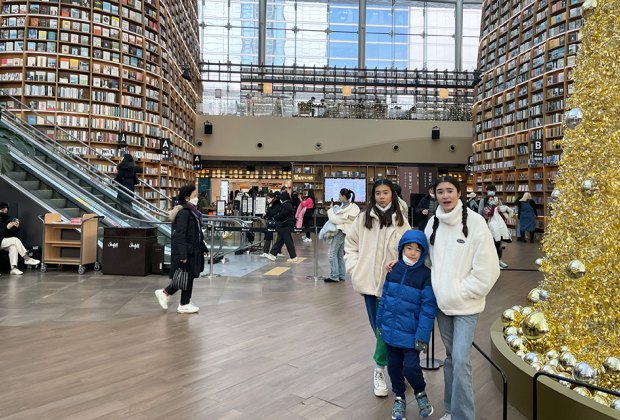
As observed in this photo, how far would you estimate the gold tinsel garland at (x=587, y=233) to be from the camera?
235 centimetres

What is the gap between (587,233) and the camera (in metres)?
2.47

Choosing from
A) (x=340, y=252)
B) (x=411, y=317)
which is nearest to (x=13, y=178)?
(x=340, y=252)

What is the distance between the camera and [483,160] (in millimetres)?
16547

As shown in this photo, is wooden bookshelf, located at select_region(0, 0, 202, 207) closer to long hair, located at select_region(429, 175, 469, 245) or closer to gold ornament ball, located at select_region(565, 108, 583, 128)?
long hair, located at select_region(429, 175, 469, 245)

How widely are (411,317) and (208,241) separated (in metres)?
6.38

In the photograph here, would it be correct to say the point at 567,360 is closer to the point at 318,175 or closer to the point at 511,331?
the point at 511,331

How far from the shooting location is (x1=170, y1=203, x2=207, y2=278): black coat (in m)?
4.42

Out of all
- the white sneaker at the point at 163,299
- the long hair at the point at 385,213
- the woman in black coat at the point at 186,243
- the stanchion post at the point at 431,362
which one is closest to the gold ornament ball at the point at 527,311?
the stanchion post at the point at 431,362

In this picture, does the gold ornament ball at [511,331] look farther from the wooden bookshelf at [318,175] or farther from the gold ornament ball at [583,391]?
the wooden bookshelf at [318,175]

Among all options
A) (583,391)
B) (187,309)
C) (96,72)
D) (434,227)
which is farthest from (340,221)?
(96,72)

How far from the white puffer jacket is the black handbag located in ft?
7.69

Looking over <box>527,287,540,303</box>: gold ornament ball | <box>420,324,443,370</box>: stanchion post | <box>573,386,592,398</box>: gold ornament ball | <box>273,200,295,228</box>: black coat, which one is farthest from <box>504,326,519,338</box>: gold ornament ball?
<box>273,200,295,228</box>: black coat

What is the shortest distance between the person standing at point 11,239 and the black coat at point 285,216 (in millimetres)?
4132

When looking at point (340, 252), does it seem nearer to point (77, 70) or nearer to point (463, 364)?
point (463, 364)
